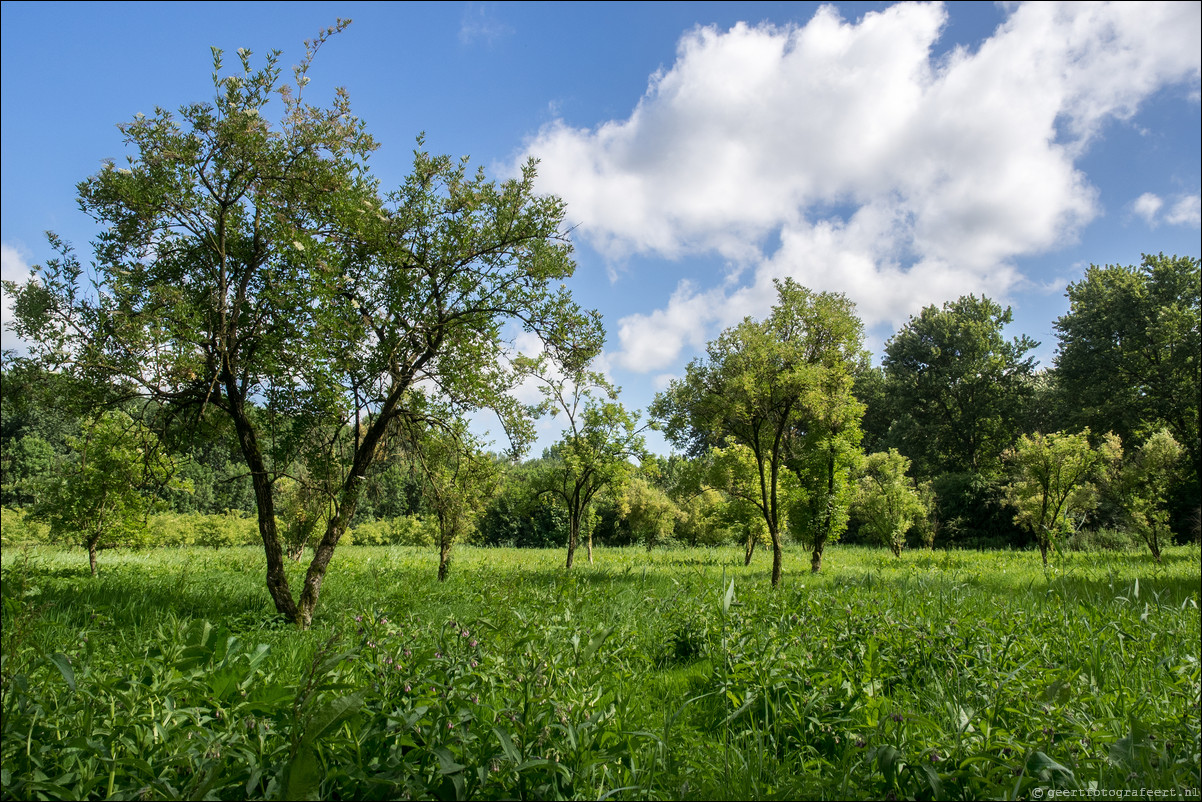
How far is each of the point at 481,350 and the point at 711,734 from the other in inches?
211

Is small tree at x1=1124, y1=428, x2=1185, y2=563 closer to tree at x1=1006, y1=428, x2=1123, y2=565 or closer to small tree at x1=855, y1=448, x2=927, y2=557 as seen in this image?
tree at x1=1006, y1=428, x2=1123, y2=565

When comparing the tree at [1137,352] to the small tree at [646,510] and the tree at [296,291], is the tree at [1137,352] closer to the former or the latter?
the small tree at [646,510]

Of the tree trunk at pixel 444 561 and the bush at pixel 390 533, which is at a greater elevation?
the tree trunk at pixel 444 561

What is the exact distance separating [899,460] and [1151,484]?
12379 millimetres

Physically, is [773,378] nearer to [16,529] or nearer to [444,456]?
[444,456]

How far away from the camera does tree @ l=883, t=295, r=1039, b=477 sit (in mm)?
42219

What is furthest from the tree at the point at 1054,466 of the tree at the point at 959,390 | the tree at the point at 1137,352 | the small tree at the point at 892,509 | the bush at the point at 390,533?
the bush at the point at 390,533

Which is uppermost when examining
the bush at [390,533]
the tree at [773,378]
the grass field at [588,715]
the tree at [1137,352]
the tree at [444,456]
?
the tree at [1137,352]

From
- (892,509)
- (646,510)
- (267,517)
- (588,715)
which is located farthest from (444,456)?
(646,510)

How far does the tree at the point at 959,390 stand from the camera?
42219 millimetres

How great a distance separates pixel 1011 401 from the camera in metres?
41.8

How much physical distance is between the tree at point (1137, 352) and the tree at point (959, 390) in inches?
265

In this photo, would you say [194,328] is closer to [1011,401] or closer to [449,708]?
[449,708]

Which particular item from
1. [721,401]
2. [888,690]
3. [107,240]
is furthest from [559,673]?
[721,401]
